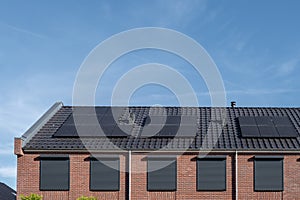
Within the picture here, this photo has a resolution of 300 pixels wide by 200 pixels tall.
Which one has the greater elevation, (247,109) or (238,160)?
(247,109)

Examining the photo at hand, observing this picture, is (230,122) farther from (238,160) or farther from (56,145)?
(56,145)

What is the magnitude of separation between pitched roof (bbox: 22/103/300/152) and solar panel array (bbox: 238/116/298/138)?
9.8 inches

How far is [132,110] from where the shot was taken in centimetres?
3041

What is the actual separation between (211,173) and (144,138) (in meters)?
3.79

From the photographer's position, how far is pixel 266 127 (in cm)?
2695

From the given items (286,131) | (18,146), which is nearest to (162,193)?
(286,131)

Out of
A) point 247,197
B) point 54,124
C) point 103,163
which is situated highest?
point 54,124

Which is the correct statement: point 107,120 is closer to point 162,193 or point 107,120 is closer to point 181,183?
point 162,193

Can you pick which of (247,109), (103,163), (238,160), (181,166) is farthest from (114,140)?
(247,109)

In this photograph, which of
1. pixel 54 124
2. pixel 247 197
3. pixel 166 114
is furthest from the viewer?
pixel 166 114

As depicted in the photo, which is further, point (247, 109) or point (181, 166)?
point (247, 109)

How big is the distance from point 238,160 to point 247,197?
178 cm

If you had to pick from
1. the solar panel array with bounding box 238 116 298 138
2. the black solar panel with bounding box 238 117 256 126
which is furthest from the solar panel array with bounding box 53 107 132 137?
the solar panel array with bounding box 238 116 298 138

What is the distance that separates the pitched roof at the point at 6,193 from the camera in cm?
3399
